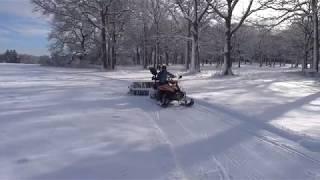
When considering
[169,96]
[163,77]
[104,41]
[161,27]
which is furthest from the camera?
[161,27]

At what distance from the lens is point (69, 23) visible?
5891cm

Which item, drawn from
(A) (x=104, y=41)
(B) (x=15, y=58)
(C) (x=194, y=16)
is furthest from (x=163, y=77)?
(B) (x=15, y=58)

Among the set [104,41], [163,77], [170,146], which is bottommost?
[170,146]

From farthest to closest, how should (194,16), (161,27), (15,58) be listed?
(15,58)
(161,27)
(194,16)

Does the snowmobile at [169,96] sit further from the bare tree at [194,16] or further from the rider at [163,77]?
the bare tree at [194,16]

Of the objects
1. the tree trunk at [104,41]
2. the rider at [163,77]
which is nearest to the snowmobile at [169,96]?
the rider at [163,77]

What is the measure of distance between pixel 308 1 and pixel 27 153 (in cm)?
3105

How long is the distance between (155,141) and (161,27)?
2209 inches

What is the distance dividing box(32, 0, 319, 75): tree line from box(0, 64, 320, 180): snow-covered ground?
21.2 m

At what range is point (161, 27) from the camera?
6425 cm

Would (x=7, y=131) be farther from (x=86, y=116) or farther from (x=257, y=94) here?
(x=257, y=94)

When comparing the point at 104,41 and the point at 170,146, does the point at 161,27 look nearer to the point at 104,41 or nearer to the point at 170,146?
the point at 104,41

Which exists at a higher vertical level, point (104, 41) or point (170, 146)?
point (104, 41)

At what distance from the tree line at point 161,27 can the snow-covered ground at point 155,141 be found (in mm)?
21249
